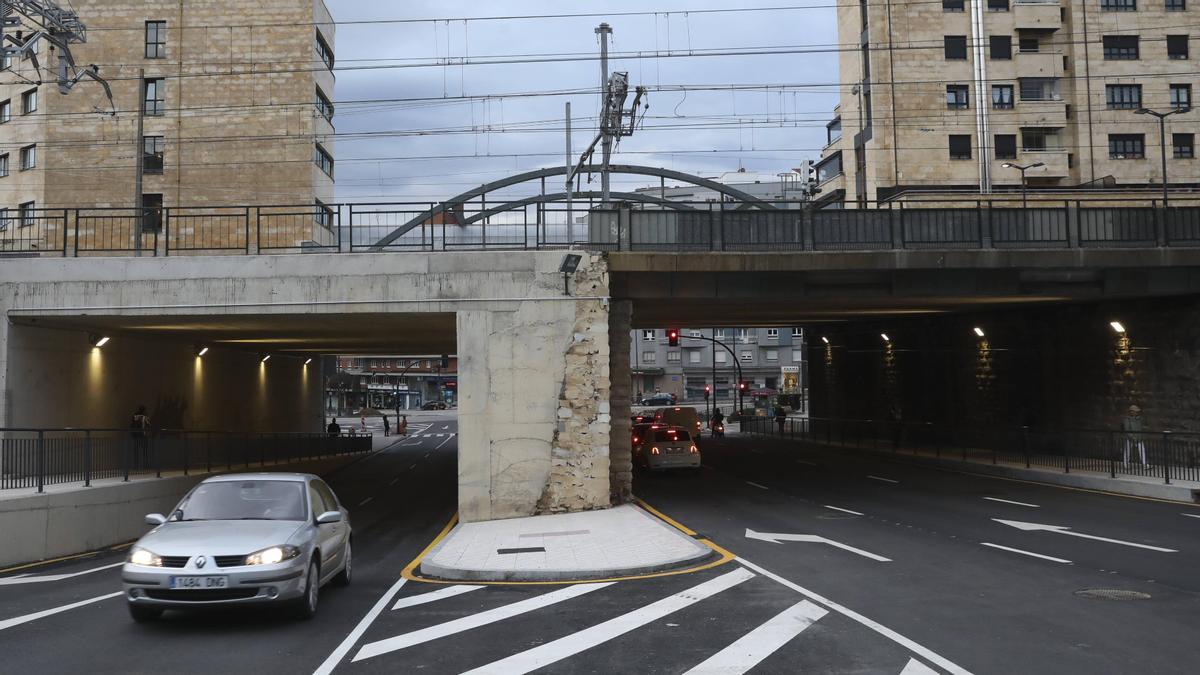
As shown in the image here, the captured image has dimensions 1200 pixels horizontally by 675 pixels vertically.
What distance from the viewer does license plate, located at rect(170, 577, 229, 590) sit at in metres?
8.74

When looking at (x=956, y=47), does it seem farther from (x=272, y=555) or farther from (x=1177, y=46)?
(x=272, y=555)

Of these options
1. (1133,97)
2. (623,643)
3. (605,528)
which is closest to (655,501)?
(605,528)

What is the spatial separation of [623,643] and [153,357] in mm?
21050

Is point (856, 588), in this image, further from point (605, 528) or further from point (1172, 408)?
point (1172, 408)

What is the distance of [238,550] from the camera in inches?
354

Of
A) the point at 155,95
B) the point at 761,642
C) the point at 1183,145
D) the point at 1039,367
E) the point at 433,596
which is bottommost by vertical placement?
the point at 433,596

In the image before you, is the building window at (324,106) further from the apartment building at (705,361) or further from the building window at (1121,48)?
the apartment building at (705,361)

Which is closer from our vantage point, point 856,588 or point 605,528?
point 856,588

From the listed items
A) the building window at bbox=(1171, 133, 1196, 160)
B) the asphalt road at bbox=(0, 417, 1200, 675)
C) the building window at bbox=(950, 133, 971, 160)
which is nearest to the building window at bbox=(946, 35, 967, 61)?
the building window at bbox=(950, 133, 971, 160)

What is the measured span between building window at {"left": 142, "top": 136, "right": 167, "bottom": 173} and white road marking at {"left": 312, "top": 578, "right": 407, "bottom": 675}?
117 ft

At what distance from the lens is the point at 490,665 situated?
7.75 metres

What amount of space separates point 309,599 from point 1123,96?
5384 cm

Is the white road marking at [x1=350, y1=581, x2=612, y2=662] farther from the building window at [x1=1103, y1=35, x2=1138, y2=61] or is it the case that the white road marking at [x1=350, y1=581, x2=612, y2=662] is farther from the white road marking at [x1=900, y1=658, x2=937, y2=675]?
the building window at [x1=1103, y1=35, x2=1138, y2=61]

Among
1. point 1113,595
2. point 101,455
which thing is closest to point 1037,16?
point 1113,595
